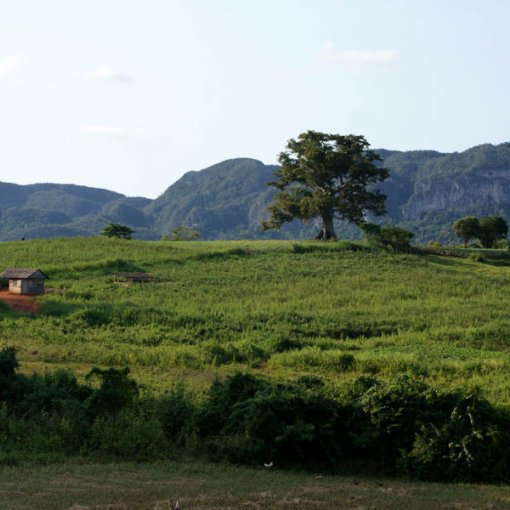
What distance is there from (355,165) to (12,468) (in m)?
54.4

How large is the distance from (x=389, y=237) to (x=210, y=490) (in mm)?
48597

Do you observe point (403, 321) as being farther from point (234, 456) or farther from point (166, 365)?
point (234, 456)

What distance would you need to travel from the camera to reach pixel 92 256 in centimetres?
5150

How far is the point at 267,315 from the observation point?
3434 centimetres

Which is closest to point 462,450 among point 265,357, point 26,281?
point 265,357

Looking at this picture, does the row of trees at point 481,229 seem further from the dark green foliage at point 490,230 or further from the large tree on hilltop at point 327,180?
the large tree on hilltop at point 327,180

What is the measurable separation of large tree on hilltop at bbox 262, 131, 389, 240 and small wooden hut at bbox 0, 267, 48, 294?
95.0 ft

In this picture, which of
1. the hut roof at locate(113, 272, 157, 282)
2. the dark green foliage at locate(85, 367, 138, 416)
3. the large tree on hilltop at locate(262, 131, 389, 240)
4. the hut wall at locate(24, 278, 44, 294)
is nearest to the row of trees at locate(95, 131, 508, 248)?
the large tree on hilltop at locate(262, 131, 389, 240)

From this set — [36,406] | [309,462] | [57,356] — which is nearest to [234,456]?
[309,462]

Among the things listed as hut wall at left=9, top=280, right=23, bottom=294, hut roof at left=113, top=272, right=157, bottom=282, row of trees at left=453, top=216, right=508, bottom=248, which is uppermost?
row of trees at left=453, top=216, right=508, bottom=248

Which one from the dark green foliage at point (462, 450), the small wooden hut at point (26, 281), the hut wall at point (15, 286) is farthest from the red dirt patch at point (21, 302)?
the dark green foliage at point (462, 450)

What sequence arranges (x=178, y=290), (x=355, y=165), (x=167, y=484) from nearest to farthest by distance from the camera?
(x=167, y=484) → (x=178, y=290) → (x=355, y=165)

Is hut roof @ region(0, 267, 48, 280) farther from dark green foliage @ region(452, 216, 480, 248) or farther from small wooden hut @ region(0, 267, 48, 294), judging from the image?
dark green foliage @ region(452, 216, 480, 248)

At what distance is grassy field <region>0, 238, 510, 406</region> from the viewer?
2444 cm
